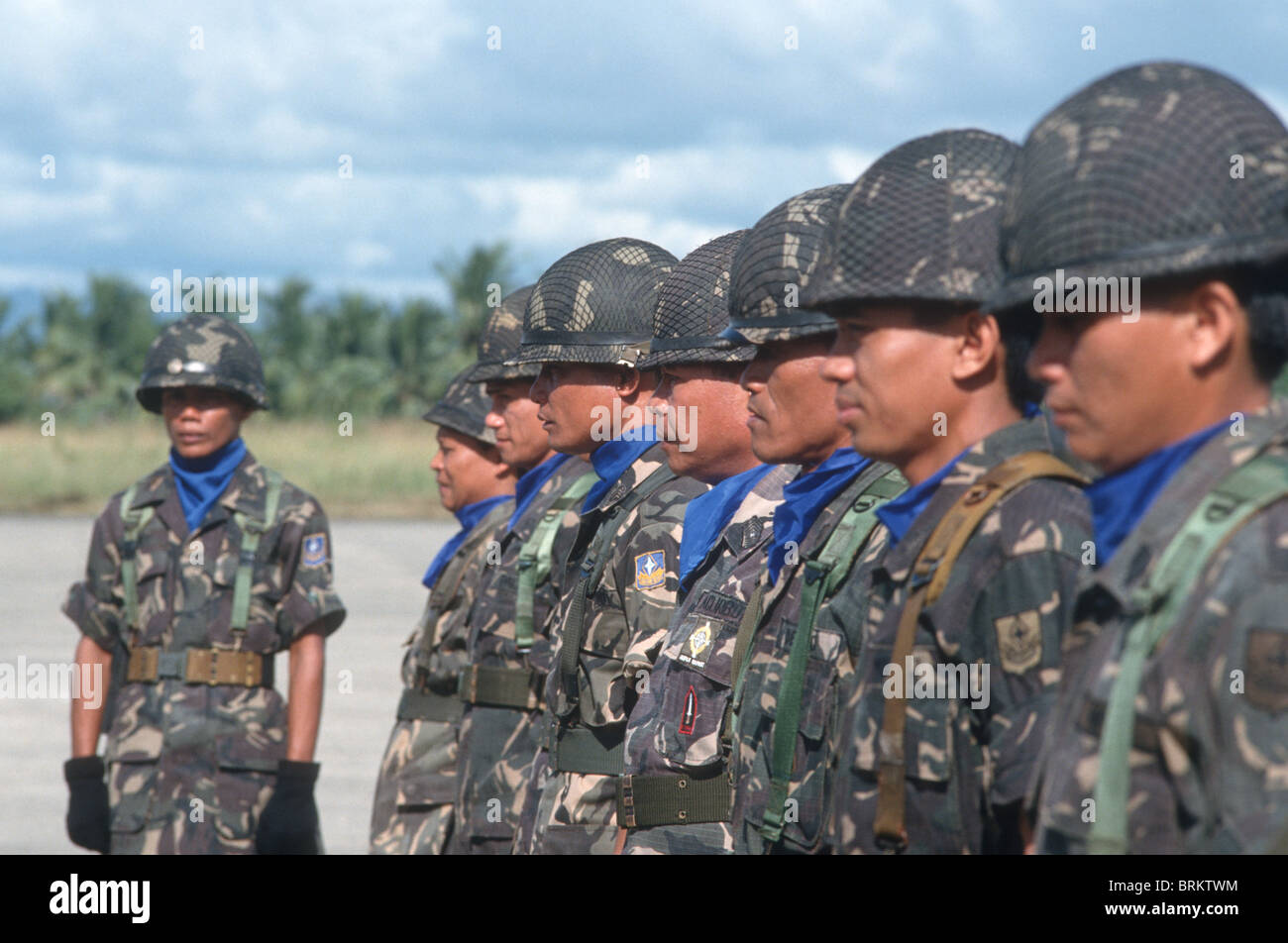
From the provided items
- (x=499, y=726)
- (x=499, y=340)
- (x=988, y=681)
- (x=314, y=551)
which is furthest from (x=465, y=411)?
(x=988, y=681)

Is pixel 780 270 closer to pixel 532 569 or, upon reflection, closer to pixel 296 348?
pixel 532 569

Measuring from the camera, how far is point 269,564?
5.92 meters

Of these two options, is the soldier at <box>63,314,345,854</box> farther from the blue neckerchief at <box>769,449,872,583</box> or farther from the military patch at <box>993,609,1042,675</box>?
the military patch at <box>993,609,1042,675</box>

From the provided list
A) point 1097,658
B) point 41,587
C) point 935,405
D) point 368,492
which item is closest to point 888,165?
point 935,405

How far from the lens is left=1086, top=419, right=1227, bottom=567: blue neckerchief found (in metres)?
2.06

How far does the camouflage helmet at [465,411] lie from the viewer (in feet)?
22.5

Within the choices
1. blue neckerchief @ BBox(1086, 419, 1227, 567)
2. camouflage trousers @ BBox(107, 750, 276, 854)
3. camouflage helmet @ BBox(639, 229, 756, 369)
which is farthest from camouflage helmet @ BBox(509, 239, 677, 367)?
blue neckerchief @ BBox(1086, 419, 1227, 567)

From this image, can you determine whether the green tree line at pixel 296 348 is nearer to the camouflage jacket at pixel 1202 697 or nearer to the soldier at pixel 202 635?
the soldier at pixel 202 635

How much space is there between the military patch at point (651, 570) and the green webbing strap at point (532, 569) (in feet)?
3.34

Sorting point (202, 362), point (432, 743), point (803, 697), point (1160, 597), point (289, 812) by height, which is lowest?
point (289, 812)

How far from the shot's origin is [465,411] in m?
6.90

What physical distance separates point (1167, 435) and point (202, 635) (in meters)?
4.44

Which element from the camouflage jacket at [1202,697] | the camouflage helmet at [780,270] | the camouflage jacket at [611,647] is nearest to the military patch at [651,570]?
the camouflage jacket at [611,647]

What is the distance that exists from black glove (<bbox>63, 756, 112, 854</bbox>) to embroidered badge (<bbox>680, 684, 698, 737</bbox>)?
2.89m
